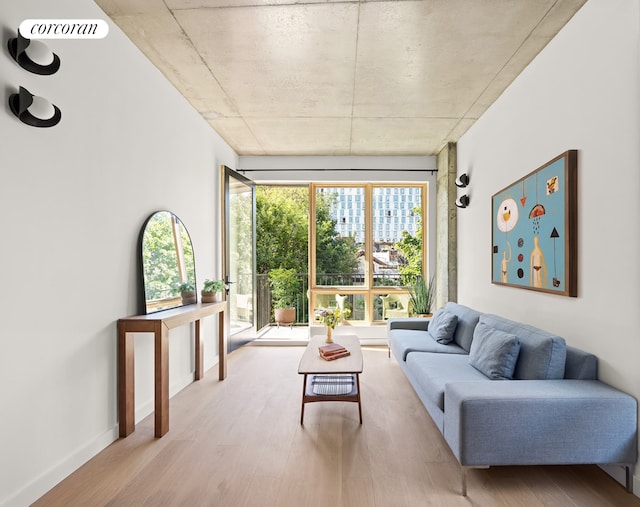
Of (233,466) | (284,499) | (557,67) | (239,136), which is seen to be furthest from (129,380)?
(557,67)

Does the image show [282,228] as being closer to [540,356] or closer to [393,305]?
[393,305]

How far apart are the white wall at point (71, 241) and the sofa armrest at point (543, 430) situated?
223cm

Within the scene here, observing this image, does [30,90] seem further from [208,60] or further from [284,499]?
[284,499]

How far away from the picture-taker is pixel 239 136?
16.2 ft

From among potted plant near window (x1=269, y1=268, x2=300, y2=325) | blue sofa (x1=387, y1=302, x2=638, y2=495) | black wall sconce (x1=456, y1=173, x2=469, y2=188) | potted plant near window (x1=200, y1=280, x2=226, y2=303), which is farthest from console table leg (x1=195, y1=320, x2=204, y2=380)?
black wall sconce (x1=456, y1=173, x2=469, y2=188)

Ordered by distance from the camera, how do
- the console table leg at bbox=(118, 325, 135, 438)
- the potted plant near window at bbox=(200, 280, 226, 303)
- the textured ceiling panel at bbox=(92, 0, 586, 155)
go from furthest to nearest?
the potted plant near window at bbox=(200, 280, 226, 303) → the console table leg at bbox=(118, 325, 135, 438) → the textured ceiling panel at bbox=(92, 0, 586, 155)

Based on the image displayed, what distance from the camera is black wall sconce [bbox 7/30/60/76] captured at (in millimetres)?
1841

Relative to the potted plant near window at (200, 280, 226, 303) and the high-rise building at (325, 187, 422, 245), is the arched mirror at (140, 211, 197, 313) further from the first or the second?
the high-rise building at (325, 187, 422, 245)

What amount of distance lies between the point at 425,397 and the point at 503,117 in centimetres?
264

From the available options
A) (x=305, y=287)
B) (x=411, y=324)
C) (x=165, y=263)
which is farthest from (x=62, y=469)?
(x=305, y=287)

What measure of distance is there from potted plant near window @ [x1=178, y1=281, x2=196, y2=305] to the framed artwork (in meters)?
2.96

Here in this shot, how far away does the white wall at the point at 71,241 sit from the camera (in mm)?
1860

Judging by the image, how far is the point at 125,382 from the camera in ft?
8.79

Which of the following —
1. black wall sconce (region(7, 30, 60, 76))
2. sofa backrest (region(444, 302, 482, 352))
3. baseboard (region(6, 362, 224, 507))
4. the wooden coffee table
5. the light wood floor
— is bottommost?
the light wood floor
